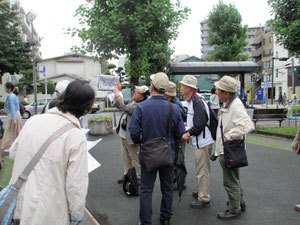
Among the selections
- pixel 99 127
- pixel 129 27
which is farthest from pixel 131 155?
pixel 129 27

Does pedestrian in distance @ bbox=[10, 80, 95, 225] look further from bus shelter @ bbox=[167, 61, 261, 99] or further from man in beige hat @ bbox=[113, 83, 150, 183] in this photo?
bus shelter @ bbox=[167, 61, 261, 99]

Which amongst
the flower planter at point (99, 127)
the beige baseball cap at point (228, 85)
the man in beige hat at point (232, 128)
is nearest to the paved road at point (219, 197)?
the man in beige hat at point (232, 128)

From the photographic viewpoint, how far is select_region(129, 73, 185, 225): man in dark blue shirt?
2674mm

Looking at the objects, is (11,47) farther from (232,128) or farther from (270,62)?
(270,62)

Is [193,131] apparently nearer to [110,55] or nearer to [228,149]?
[228,149]

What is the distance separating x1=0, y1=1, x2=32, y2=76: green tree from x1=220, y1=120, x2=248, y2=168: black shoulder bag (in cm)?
1582

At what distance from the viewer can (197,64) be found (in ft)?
39.5

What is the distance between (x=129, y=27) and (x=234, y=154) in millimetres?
7627

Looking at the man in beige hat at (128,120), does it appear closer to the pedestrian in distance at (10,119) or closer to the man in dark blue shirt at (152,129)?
the man in dark blue shirt at (152,129)

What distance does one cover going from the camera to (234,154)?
2865mm

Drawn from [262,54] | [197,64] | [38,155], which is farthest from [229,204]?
[262,54]

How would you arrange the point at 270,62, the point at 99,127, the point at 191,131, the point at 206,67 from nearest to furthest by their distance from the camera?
the point at 191,131 → the point at 99,127 → the point at 206,67 → the point at 270,62

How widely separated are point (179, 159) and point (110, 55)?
301 inches

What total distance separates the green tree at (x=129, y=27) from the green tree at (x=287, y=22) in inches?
141
